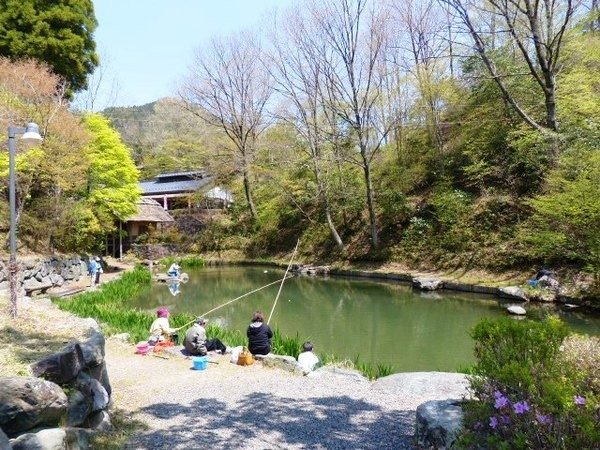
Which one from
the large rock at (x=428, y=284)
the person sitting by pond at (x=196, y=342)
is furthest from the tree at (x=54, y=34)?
the large rock at (x=428, y=284)

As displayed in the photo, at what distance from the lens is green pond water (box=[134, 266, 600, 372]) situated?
24.5 ft

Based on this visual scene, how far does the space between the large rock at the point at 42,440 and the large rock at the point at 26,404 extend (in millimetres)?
78

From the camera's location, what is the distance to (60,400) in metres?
2.86

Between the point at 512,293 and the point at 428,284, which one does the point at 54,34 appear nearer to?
the point at 428,284

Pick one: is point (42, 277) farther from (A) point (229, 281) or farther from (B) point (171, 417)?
(B) point (171, 417)

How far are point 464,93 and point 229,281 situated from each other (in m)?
11.9

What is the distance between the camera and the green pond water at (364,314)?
7.48 m

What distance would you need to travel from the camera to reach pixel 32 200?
1390 centimetres

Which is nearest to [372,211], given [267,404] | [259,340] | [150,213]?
[259,340]

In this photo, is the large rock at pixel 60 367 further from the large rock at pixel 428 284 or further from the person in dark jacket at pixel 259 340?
the large rock at pixel 428 284

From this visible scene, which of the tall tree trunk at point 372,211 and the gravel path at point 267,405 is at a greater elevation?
the tall tree trunk at point 372,211

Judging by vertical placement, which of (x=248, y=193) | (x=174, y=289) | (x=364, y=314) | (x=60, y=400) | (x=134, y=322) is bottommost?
(x=364, y=314)

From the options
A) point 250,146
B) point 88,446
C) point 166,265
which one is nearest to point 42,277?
point 166,265

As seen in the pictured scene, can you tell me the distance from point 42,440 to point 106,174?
1523 centimetres
